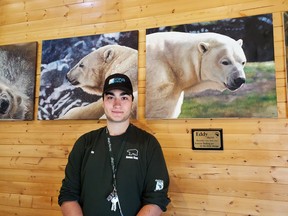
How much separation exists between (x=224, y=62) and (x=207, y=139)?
57 cm

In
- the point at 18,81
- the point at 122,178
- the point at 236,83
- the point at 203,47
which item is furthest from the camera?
the point at 18,81

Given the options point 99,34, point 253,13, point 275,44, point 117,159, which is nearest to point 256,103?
point 275,44

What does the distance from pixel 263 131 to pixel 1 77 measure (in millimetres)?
2286

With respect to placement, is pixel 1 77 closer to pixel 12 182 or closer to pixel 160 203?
pixel 12 182

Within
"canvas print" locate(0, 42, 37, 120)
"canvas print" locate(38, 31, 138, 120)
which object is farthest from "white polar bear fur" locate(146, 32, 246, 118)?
"canvas print" locate(0, 42, 37, 120)

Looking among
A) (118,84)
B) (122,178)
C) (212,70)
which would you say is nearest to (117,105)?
(118,84)

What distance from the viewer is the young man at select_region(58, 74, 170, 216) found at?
1293mm

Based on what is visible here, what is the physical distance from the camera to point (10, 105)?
2.16m

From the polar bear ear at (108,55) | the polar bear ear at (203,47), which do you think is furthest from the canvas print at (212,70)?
the polar bear ear at (108,55)

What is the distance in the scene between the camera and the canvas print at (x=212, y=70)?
1612 millimetres

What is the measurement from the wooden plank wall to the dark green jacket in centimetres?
42

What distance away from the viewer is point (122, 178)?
131cm

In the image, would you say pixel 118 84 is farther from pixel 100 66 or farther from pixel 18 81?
pixel 18 81

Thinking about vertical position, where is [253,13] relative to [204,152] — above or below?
above
